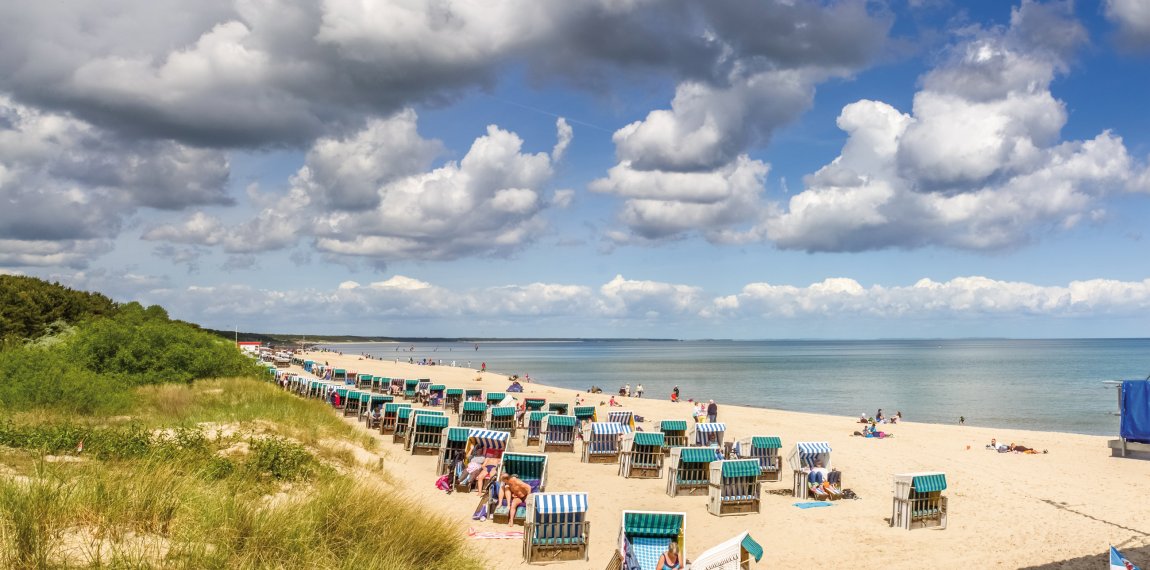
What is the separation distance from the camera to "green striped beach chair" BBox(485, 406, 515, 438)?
20.5 metres

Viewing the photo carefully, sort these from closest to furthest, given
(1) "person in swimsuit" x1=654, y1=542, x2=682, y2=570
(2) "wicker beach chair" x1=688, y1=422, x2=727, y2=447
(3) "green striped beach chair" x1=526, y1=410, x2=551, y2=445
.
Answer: (1) "person in swimsuit" x1=654, y1=542, x2=682, y2=570 → (2) "wicker beach chair" x1=688, y1=422, x2=727, y2=447 → (3) "green striped beach chair" x1=526, y1=410, x2=551, y2=445

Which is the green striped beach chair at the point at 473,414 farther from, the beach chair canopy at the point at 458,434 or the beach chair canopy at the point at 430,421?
the beach chair canopy at the point at 458,434

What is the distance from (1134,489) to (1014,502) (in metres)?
4.00

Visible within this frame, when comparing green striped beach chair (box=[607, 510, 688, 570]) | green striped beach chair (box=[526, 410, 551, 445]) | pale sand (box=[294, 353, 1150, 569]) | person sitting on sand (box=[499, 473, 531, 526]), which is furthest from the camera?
green striped beach chair (box=[526, 410, 551, 445])

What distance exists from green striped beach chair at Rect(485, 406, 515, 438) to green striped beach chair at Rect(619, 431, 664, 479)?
555 centimetres

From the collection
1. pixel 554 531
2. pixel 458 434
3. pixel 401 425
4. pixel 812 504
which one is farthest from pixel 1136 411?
pixel 401 425

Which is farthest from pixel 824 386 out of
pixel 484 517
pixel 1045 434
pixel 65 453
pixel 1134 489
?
pixel 65 453

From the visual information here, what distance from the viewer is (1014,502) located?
45.6ft

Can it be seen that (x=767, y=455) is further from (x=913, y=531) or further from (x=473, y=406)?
(x=473, y=406)

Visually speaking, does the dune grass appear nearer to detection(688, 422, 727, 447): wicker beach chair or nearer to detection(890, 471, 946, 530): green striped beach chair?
detection(890, 471, 946, 530): green striped beach chair

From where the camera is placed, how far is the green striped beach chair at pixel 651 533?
849 centimetres

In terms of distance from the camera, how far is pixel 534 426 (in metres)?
20.0

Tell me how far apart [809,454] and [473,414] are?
414 inches

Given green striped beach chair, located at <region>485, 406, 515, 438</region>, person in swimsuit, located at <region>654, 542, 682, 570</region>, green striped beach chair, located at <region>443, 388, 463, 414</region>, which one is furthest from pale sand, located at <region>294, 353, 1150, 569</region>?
green striped beach chair, located at <region>443, 388, 463, 414</region>
